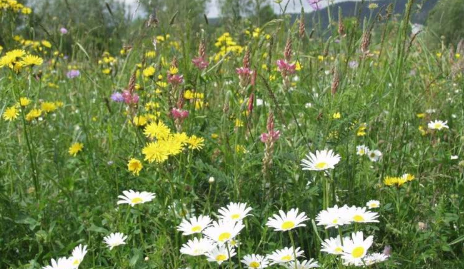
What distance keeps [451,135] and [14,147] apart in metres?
1.98

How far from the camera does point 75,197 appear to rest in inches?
80.2

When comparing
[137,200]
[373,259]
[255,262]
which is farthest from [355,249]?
[137,200]

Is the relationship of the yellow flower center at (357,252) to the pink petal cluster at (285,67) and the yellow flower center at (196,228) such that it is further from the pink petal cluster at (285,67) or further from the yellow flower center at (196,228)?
the pink petal cluster at (285,67)

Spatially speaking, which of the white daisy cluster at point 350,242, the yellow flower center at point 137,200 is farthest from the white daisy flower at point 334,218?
the yellow flower center at point 137,200

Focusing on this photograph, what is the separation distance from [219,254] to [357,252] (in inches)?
13.0

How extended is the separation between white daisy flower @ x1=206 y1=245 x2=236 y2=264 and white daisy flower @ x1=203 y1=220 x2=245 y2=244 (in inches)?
1.4

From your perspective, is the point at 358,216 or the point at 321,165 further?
the point at 321,165

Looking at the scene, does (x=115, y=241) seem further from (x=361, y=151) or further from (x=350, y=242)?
(x=361, y=151)

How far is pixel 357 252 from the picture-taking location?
1.15 metres

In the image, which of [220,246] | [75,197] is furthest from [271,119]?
[75,197]

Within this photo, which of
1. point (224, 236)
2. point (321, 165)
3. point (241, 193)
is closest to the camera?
point (224, 236)

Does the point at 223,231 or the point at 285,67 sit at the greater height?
the point at 285,67

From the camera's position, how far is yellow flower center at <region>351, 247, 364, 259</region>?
1.14 metres

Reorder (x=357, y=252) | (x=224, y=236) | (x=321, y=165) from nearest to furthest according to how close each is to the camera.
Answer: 1. (x=357, y=252)
2. (x=224, y=236)
3. (x=321, y=165)
